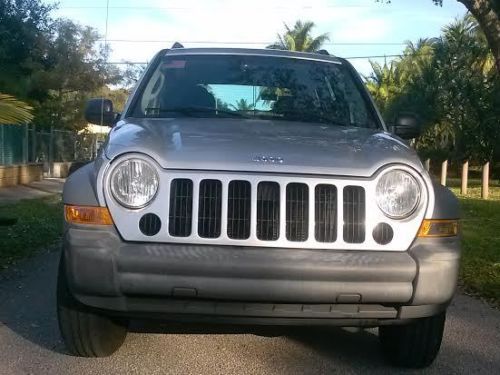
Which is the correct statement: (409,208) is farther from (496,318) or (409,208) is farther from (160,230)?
(496,318)

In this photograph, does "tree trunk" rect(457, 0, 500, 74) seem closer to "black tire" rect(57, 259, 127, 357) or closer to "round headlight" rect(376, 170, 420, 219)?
"round headlight" rect(376, 170, 420, 219)

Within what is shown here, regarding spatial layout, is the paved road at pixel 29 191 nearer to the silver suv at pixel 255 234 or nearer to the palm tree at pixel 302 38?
the silver suv at pixel 255 234

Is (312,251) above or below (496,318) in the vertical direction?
above

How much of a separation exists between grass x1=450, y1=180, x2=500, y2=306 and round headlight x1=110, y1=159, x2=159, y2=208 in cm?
404

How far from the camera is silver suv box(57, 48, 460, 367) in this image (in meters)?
3.66

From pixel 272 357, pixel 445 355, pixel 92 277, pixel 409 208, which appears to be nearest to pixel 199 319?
pixel 92 277

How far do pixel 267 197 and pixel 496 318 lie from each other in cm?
310

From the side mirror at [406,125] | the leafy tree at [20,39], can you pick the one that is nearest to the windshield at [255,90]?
the side mirror at [406,125]

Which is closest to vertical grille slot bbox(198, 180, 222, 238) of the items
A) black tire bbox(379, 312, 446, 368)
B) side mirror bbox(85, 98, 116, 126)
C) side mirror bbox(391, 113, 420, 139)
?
black tire bbox(379, 312, 446, 368)

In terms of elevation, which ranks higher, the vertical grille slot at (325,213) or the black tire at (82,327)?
the vertical grille slot at (325,213)

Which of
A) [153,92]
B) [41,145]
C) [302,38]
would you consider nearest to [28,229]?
[153,92]

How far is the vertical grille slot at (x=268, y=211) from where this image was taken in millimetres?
3750

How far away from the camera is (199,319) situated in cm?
383

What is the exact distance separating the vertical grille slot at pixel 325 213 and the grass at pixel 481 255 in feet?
11.2
